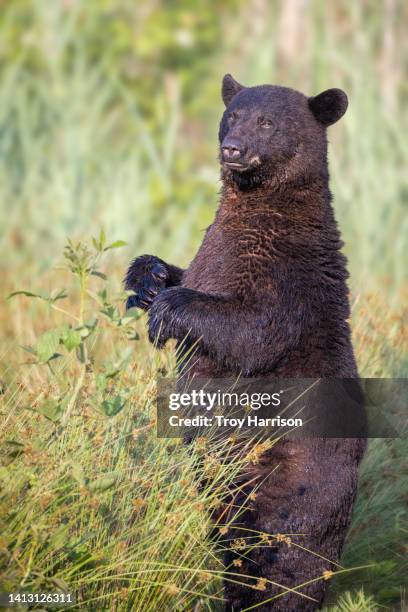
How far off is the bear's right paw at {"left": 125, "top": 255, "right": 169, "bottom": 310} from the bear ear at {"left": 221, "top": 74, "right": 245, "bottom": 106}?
0.90 metres

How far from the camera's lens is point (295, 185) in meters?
5.02

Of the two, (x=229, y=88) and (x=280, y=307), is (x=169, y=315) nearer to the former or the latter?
(x=280, y=307)

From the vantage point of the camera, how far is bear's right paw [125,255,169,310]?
17.2 ft

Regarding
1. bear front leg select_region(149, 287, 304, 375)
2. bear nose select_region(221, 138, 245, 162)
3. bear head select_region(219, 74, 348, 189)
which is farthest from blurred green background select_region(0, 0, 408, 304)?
bear front leg select_region(149, 287, 304, 375)

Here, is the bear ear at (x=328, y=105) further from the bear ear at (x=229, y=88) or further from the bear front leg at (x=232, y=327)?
the bear front leg at (x=232, y=327)

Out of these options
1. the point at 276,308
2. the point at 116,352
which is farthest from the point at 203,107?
the point at 276,308

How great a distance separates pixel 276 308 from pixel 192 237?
6.31 meters

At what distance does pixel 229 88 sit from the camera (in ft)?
18.0

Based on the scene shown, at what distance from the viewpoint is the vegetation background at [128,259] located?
3865 mm

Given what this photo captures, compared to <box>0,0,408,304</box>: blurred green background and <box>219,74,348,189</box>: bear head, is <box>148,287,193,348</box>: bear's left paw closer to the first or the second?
<box>219,74,348,189</box>: bear head

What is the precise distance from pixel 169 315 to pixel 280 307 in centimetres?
47

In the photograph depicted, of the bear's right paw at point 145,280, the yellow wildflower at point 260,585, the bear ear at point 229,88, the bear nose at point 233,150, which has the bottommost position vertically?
the yellow wildflower at point 260,585

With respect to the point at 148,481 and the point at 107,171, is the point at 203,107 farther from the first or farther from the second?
the point at 148,481

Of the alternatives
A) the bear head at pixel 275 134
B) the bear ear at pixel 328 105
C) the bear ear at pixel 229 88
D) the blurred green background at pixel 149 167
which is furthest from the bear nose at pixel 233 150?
the blurred green background at pixel 149 167
